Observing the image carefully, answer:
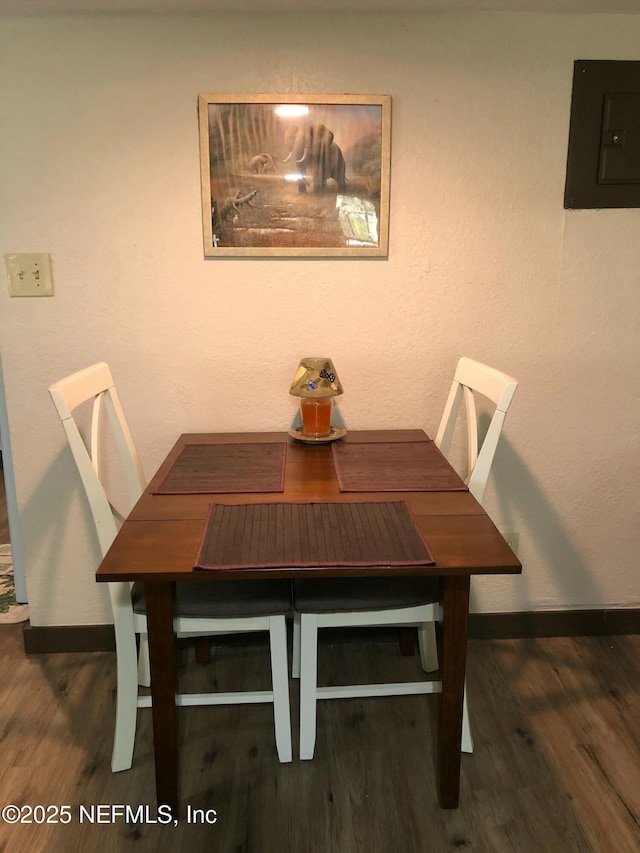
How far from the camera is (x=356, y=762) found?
5.50ft

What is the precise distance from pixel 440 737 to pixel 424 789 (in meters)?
0.21

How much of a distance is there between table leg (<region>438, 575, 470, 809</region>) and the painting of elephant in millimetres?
1176

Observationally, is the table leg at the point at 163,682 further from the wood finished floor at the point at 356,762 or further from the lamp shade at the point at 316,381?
the lamp shade at the point at 316,381

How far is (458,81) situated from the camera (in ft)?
6.04

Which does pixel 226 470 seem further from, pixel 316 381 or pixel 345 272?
pixel 345 272

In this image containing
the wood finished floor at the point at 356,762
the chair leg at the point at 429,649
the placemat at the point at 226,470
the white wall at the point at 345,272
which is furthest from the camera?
the chair leg at the point at 429,649

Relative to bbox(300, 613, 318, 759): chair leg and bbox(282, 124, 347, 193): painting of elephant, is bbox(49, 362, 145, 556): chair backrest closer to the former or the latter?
bbox(300, 613, 318, 759): chair leg

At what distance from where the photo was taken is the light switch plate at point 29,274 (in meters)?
1.88

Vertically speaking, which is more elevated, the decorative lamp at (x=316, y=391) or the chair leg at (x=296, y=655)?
the decorative lamp at (x=316, y=391)

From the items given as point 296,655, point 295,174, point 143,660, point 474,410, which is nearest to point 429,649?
point 296,655

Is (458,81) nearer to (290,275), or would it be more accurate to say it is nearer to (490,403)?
(290,275)

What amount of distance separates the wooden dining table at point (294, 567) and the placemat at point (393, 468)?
0.04ft

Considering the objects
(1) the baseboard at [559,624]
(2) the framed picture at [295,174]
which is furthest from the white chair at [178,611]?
(1) the baseboard at [559,624]

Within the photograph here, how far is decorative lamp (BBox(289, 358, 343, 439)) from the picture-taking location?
71.3 inches
